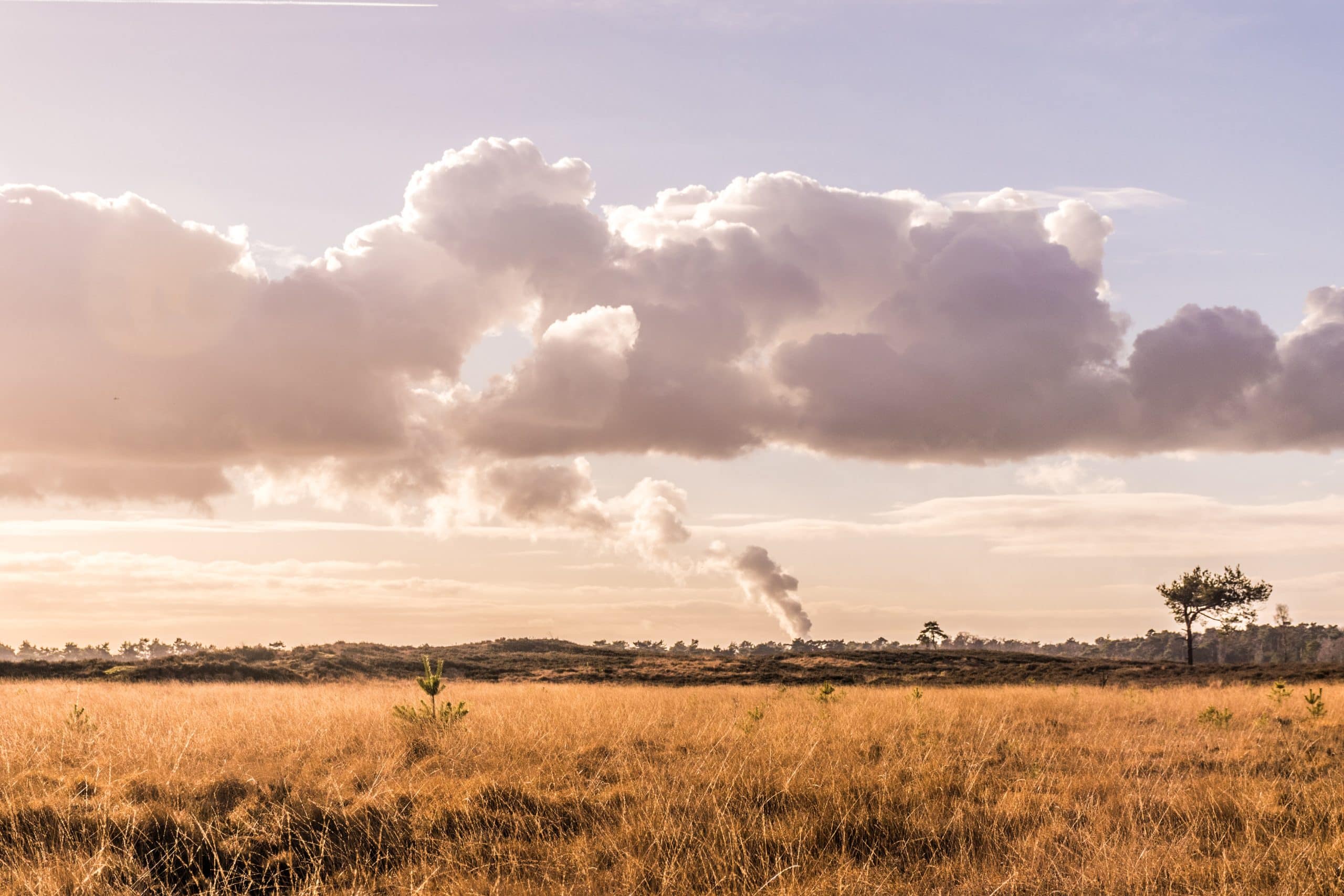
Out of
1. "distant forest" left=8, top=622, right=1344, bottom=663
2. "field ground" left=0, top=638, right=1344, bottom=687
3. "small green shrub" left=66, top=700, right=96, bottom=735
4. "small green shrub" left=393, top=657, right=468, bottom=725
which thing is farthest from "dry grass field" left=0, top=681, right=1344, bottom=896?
"distant forest" left=8, top=622, right=1344, bottom=663

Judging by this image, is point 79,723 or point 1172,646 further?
point 1172,646

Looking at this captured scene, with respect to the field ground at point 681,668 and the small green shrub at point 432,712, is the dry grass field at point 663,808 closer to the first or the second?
the small green shrub at point 432,712

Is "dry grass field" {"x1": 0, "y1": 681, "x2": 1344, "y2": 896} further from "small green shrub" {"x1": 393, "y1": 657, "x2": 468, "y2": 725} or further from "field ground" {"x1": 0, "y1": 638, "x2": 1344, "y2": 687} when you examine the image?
"field ground" {"x1": 0, "y1": 638, "x2": 1344, "y2": 687}

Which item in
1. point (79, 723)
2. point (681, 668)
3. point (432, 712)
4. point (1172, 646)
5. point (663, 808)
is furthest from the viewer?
point (1172, 646)

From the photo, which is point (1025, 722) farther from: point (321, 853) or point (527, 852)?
point (321, 853)

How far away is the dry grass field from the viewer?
730cm

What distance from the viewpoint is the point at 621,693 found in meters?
24.2

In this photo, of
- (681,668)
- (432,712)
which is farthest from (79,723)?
(681,668)

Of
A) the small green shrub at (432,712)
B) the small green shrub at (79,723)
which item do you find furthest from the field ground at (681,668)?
the small green shrub at (79,723)

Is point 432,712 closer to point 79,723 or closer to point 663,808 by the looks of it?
point 79,723

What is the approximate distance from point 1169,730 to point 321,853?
14603 mm

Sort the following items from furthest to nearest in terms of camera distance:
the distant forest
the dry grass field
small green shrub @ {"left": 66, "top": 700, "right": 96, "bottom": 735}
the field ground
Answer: the distant forest → the field ground → small green shrub @ {"left": 66, "top": 700, "right": 96, "bottom": 735} → the dry grass field

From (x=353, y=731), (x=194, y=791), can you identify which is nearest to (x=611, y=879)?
(x=194, y=791)

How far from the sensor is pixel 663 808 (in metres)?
8.54
